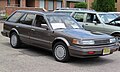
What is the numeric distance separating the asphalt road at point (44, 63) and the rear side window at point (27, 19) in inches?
41.8

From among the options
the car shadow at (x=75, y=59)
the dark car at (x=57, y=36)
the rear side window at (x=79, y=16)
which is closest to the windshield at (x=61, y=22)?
the dark car at (x=57, y=36)

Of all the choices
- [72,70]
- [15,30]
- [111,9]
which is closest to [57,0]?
[111,9]

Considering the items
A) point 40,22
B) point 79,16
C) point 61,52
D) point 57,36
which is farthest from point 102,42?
point 79,16

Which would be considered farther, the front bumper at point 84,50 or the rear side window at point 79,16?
the rear side window at point 79,16

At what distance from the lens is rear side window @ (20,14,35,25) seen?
31.4ft

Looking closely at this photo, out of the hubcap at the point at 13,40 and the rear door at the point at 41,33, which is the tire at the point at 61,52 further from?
the hubcap at the point at 13,40

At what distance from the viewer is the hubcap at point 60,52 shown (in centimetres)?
807

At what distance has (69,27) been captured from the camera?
29.5 ft

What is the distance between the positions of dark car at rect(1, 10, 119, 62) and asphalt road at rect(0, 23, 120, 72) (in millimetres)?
328

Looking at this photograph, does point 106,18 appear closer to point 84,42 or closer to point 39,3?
point 84,42

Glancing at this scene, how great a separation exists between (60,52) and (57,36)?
513mm

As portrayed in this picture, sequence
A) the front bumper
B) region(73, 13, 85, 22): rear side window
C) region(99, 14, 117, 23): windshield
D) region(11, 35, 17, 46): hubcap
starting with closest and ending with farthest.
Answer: the front bumper
region(11, 35, 17, 46): hubcap
region(99, 14, 117, 23): windshield
region(73, 13, 85, 22): rear side window

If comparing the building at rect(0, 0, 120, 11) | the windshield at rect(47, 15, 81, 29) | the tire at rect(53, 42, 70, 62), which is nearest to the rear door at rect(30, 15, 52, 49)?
the windshield at rect(47, 15, 81, 29)

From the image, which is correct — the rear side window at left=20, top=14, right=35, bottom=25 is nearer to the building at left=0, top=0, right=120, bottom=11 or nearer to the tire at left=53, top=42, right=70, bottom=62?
the tire at left=53, top=42, right=70, bottom=62
